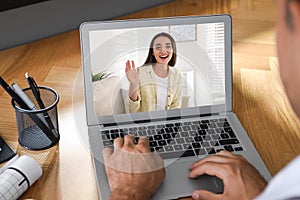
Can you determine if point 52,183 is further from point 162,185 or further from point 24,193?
point 162,185

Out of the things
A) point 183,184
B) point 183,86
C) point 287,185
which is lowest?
point 183,184

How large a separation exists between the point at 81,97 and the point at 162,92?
209 millimetres

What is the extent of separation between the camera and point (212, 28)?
1.05 m

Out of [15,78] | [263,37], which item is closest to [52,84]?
[15,78]

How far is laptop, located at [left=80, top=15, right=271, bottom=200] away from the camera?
998mm

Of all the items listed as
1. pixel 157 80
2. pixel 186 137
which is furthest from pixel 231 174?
pixel 157 80

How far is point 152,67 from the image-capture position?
1.02 m

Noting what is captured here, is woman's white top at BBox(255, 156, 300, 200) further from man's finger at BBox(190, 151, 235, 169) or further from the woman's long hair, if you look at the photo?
the woman's long hair

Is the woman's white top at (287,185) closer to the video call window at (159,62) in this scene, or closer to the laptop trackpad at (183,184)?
the laptop trackpad at (183,184)

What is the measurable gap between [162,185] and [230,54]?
0.32 m

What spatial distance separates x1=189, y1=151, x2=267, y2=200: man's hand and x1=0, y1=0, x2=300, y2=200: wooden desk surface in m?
0.08

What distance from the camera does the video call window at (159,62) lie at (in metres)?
1.02

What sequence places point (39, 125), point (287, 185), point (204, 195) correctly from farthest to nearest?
point (39, 125) < point (204, 195) < point (287, 185)

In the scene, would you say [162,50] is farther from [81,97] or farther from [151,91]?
[81,97]
